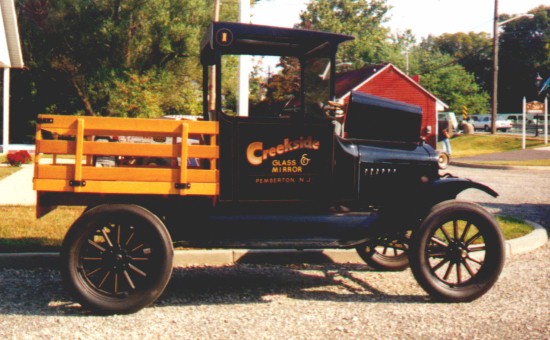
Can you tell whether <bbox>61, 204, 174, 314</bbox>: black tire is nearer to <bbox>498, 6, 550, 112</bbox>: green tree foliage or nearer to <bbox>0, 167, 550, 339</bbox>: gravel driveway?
<bbox>0, 167, 550, 339</bbox>: gravel driveway

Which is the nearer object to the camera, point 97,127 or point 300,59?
point 97,127

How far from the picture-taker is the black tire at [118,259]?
17.0 ft

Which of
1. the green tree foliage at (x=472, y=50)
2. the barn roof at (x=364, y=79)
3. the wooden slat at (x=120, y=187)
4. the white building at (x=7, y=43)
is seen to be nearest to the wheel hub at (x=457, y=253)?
the wooden slat at (x=120, y=187)

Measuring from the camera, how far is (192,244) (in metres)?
5.57

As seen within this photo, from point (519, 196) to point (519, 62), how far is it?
7206cm

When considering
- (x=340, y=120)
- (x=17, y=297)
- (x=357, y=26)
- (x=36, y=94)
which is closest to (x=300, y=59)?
(x=340, y=120)

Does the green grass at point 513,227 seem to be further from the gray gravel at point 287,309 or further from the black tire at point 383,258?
the black tire at point 383,258

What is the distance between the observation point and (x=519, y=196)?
46.0ft

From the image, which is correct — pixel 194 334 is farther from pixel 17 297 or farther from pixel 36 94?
pixel 36 94

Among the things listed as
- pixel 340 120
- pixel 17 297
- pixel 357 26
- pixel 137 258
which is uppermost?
pixel 357 26

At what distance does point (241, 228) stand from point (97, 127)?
1.46 meters

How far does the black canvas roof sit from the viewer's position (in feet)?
18.5

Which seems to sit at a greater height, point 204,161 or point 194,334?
point 204,161

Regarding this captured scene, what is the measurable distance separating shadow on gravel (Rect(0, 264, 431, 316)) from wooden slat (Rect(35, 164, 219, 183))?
1.08 m
